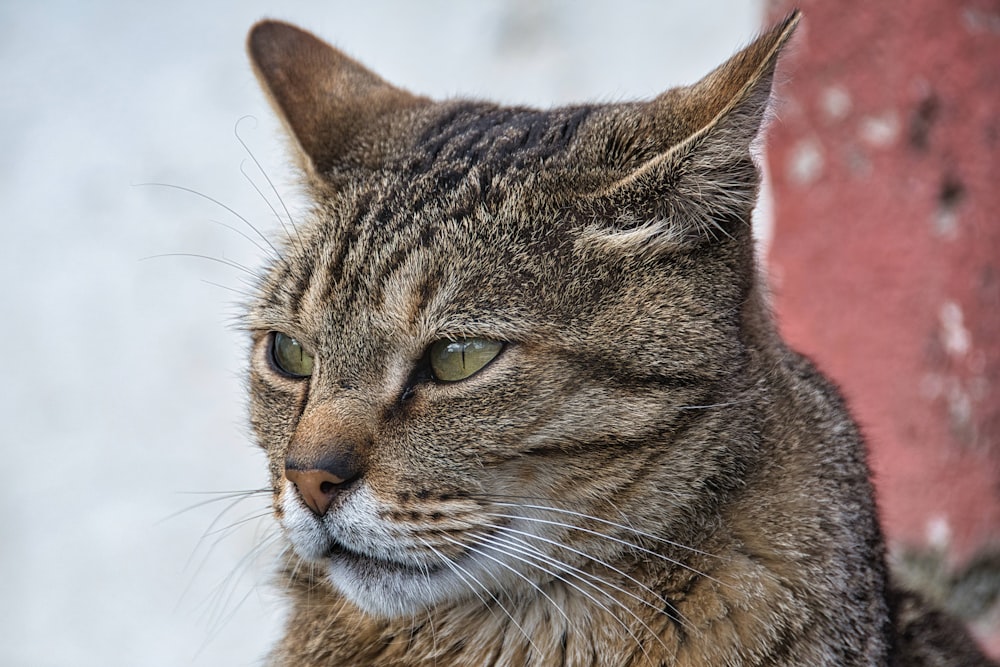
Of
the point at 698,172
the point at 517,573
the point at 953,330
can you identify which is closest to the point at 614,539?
the point at 517,573

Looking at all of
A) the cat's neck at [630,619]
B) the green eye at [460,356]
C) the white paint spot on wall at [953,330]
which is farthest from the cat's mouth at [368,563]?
the white paint spot on wall at [953,330]

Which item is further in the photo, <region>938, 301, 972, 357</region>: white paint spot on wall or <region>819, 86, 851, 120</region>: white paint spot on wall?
<region>819, 86, 851, 120</region>: white paint spot on wall

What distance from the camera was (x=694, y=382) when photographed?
5.74ft

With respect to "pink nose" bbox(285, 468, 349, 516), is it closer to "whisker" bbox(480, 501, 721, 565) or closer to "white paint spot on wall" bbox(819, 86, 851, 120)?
"whisker" bbox(480, 501, 721, 565)

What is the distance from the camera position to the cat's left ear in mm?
1692

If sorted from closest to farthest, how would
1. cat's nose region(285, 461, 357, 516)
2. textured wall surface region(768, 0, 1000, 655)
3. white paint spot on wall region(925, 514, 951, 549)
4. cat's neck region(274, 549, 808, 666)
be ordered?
cat's nose region(285, 461, 357, 516), cat's neck region(274, 549, 808, 666), textured wall surface region(768, 0, 1000, 655), white paint spot on wall region(925, 514, 951, 549)

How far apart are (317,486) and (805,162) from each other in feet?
7.29

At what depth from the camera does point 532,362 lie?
170cm

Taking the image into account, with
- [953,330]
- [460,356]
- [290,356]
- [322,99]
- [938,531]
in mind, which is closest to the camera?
[460,356]

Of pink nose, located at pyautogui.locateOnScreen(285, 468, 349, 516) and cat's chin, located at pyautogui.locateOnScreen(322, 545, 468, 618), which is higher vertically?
pink nose, located at pyautogui.locateOnScreen(285, 468, 349, 516)

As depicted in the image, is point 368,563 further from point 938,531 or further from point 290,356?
point 938,531

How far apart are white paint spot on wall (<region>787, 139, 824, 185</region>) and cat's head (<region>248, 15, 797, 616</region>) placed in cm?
149

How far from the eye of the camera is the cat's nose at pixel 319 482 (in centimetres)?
163

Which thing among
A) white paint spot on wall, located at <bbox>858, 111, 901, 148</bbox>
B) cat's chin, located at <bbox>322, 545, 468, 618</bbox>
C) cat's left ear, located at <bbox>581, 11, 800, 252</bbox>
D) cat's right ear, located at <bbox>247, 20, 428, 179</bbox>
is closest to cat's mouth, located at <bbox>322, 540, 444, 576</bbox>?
cat's chin, located at <bbox>322, 545, 468, 618</bbox>
